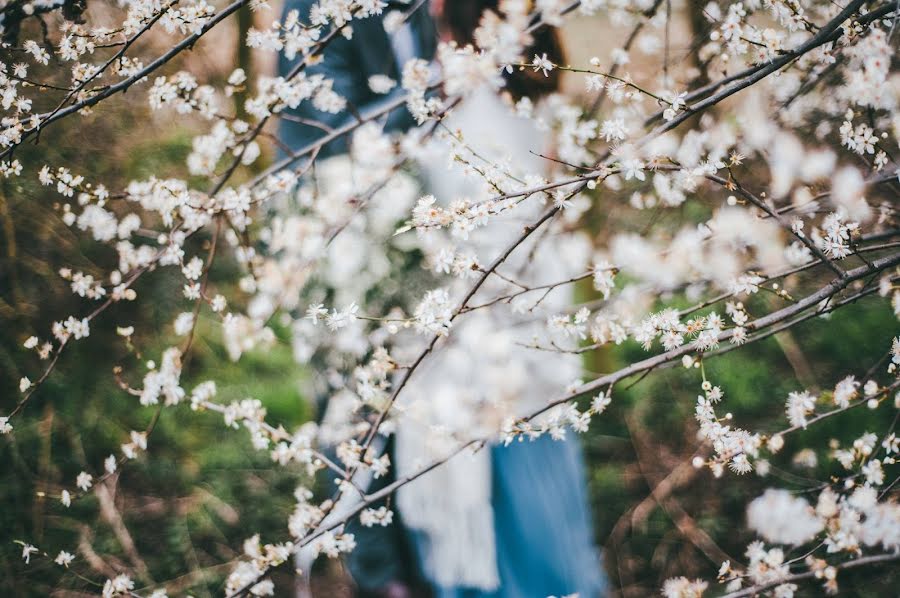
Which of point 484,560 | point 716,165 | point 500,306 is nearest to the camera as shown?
point 716,165

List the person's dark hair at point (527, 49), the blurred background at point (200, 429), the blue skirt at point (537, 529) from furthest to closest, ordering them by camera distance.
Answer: the blurred background at point (200, 429)
the blue skirt at point (537, 529)
the person's dark hair at point (527, 49)

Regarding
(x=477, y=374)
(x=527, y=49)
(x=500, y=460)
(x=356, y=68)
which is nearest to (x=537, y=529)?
(x=500, y=460)

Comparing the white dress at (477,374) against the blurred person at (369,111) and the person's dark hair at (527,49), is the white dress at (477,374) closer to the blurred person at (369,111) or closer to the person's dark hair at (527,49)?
the person's dark hair at (527,49)

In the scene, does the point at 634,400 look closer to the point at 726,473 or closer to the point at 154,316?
the point at 726,473

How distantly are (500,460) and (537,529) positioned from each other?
27cm

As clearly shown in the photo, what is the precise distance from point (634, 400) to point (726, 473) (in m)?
0.66

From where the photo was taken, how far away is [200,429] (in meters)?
Answer: 3.82

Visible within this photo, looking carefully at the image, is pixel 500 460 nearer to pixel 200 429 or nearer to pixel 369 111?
pixel 369 111

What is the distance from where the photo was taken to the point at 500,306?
2277 mm

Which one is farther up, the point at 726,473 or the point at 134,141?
the point at 134,141

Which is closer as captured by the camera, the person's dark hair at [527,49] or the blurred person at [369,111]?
the person's dark hair at [527,49]

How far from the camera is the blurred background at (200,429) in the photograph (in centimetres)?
244

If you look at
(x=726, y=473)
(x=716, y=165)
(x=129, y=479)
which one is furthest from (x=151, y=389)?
(x=726, y=473)

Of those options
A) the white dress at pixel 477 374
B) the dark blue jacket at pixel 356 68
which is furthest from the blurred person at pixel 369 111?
the white dress at pixel 477 374
